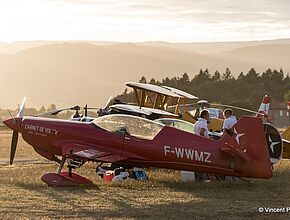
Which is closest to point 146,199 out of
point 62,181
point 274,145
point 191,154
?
point 191,154

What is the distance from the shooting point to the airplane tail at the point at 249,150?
12.1 metres

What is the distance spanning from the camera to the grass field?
9.57 metres

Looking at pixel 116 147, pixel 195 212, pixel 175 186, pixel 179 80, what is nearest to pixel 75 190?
pixel 116 147

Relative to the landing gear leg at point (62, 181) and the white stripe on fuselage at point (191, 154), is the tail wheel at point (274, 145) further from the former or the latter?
the landing gear leg at point (62, 181)

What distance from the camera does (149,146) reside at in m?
12.6

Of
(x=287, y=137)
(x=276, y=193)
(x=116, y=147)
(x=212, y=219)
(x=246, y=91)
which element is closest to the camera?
(x=212, y=219)

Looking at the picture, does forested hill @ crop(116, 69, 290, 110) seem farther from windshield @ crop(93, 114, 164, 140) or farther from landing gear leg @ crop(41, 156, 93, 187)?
landing gear leg @ crop(41, 156, 93, 187)

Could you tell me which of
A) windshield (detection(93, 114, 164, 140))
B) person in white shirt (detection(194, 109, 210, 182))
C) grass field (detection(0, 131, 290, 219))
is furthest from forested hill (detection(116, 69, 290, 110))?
grass field (detection(0, 131, 290, 219))

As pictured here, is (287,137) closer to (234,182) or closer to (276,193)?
(234,182)

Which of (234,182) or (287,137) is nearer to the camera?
(234,182)

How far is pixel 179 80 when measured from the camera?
87438mm

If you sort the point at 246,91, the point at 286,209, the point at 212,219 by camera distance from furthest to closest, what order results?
the point at 246,91 → the point at 286,209 → the point at 212,219

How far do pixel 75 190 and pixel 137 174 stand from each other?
2.02 meters

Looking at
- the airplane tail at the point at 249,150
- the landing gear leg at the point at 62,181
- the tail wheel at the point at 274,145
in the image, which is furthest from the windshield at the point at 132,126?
the tail wheel at the point at 274,145
